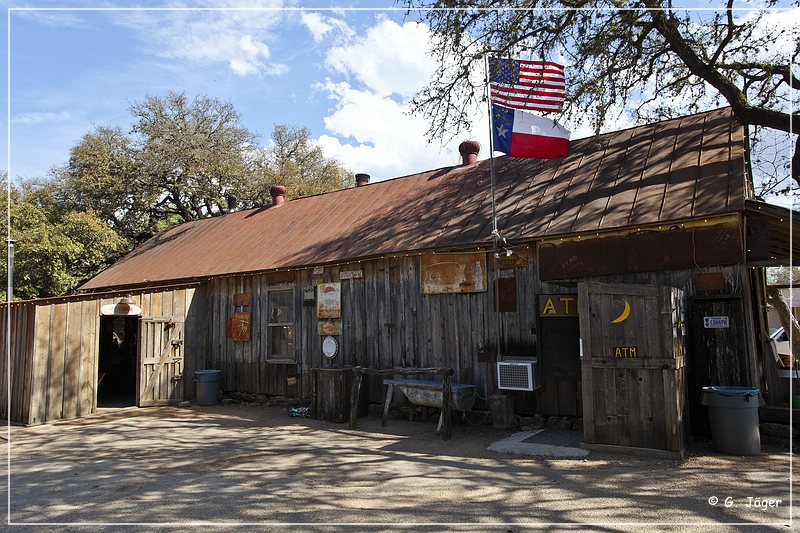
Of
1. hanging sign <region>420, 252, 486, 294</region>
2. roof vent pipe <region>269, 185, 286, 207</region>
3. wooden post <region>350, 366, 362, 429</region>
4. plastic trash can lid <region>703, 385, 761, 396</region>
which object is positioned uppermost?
roof vent pipe <region>269, 185, 286, 207</region>

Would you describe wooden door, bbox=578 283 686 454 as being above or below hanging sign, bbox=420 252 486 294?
below

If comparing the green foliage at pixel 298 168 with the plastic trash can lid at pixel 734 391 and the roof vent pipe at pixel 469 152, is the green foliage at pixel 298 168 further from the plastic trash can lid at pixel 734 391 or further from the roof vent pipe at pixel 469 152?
the plastic trash can lid at pixel 734 391

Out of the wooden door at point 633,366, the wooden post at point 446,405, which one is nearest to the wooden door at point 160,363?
the wooden post at point 446,405

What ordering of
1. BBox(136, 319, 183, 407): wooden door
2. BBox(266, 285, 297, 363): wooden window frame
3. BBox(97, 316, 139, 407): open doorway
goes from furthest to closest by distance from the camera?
1. BBox(97, 316, 139, 407): open doorway
2. BBox(136, 319, 183, 407): wooden door
3. BBox(266, 285, 297, 363): wooden window frame

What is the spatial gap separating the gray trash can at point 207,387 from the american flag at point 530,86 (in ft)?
29.5

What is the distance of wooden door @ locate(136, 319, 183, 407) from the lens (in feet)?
42.6

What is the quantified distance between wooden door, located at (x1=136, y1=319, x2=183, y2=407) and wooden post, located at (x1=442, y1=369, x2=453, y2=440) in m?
7.54

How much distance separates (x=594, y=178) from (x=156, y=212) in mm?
23119

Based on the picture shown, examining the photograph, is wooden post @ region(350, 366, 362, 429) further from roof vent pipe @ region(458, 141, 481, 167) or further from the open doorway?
the open doorway

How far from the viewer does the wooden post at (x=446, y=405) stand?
8844 mm

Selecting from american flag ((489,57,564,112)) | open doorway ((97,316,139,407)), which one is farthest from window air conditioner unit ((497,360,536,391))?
open doorway ((97,316,139,407))

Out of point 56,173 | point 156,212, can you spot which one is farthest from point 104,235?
point 56,173

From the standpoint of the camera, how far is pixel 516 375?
890cm

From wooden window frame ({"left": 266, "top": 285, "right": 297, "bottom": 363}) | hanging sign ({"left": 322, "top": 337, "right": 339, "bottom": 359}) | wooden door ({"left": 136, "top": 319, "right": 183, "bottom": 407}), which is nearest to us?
hanging sign ({"left": 322, "top": 337, "right": 339, "bottom": 359})
